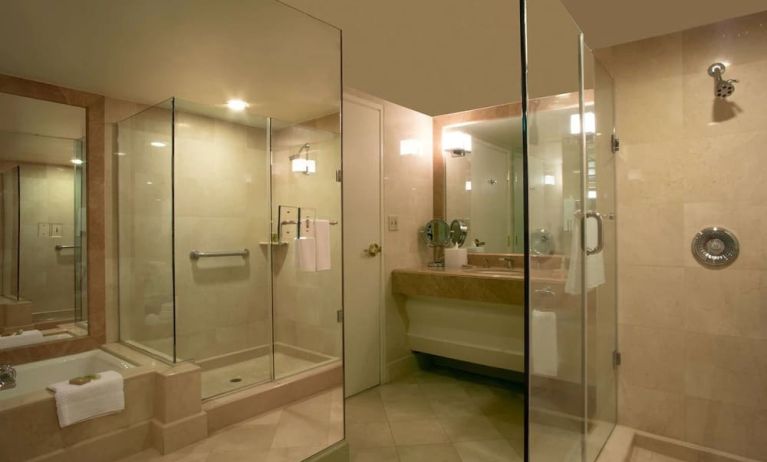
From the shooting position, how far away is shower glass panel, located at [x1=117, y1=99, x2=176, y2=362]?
7.51 feet

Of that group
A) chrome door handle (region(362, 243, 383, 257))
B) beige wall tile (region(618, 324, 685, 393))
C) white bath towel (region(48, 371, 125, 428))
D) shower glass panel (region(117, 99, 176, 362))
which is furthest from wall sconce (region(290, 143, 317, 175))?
beige wall tile (region(618, 324, 685, 393))

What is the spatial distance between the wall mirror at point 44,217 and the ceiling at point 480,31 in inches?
50.2

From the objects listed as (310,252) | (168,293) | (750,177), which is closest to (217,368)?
(168,293)

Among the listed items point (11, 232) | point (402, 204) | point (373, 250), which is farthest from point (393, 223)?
point (11, 232)

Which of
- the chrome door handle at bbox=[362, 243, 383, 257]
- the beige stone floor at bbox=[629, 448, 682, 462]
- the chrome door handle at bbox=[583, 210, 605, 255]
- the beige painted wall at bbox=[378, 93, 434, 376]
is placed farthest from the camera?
the beige painted wall at bbox=[378, 93, 434, 376]

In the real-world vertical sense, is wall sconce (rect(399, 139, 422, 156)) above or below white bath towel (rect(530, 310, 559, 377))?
above

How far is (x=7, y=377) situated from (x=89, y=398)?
327 millimetres

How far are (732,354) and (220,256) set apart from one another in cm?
317

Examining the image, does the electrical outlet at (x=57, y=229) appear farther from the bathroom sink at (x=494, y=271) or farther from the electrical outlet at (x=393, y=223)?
the bathroom sink at (x=494, y=271)

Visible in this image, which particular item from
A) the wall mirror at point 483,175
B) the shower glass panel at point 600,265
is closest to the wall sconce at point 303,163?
the wall mirror at point 483,175

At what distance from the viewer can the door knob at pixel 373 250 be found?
3.09m

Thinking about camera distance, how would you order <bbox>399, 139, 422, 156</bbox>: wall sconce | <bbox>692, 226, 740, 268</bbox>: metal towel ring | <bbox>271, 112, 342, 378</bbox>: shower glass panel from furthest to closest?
<bbox>399, 139, 422, 156</bbox>: wall sconce, <bbox>271, 112, 342, 378</bbox>: shower glass panel, <bbox>692, 226, 740, 268</bbox>: metal towel ring

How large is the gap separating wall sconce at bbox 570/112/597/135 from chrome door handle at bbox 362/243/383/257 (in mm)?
1701

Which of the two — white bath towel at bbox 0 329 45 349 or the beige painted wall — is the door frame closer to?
the beige painted wall
